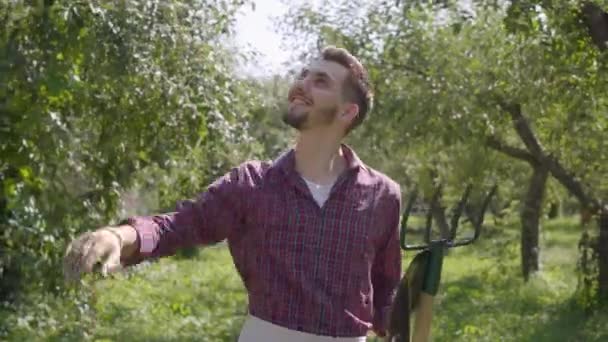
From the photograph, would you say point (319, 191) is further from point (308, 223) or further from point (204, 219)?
point (204, 219)

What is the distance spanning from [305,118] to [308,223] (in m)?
0.29

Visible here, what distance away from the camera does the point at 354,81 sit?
11.1 feet

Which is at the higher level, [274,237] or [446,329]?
[274,237]

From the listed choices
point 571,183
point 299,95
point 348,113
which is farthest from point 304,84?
point 571,183

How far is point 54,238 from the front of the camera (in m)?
8.30

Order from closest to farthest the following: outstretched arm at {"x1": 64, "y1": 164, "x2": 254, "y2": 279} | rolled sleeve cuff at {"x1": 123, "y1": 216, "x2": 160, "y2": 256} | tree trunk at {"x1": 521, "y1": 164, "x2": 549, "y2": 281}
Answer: outstretched arm at {"x1": 64, "y1": 164, "x2": 254, "y2": 279} < rolled sleeve cuff at {"x1": 123, "y1": 216, "x2": 160, "y2": 256} < tree trunk at {"x1": 521, "y1": 164, "x2": 549, "y2": 281}

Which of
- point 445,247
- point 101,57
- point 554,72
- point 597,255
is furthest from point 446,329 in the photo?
point 445,247

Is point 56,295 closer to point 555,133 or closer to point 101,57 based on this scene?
point 101,57

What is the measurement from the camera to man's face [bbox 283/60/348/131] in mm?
3277

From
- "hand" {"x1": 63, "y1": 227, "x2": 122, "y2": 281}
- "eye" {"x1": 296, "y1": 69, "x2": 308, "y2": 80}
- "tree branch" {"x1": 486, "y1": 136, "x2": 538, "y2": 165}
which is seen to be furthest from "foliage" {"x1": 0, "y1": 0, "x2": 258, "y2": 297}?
"tree branch" {"x1": 486, "y1": 136, "x2": 538, "y2": 165}

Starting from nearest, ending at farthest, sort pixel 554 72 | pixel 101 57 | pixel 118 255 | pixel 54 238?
pixel 118 255 < pixel 101 57 < pixel 54 238 < pixel 554 72

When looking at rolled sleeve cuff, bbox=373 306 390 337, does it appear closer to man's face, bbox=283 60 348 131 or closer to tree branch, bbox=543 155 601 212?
man's face, bbox=283 60 348 131

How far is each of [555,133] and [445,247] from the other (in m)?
9.18

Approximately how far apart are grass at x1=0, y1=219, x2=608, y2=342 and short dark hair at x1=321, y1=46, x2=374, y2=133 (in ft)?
11.4
